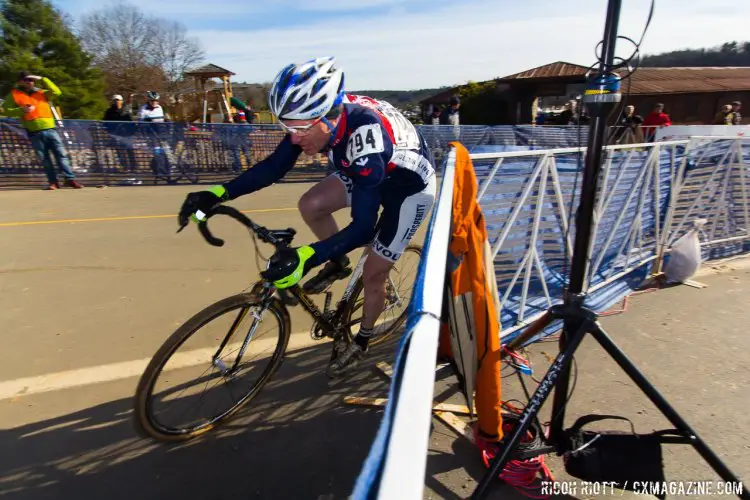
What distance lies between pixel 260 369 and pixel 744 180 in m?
6.24

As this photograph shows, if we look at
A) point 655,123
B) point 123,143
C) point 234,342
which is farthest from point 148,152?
point 655,123

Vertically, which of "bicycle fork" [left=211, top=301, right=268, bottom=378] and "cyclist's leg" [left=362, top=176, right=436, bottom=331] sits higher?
"cyclist's leg" [left=362, top=176, right=436, bottom=331]

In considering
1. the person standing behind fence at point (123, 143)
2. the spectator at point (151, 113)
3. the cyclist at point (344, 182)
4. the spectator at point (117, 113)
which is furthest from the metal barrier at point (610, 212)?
the spectator at point (117, 113)

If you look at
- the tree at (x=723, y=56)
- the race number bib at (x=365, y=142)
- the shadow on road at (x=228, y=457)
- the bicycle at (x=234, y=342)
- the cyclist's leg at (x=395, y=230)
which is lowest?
the shadow on road at (x=228, y=457)

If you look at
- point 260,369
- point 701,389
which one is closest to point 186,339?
point 260,369

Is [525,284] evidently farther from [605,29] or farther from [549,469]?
[605,29]

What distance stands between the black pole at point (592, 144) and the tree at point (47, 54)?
2723cm

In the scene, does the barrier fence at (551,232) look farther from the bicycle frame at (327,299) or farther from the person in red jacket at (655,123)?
the person in red jacket at (655,123)

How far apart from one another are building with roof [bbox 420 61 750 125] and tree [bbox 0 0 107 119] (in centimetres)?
2292

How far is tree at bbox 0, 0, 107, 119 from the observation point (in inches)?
923

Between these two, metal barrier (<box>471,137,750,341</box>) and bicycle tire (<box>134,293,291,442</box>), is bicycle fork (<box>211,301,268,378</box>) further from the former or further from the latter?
metal barrier (<box>471,137,750,341</box>)

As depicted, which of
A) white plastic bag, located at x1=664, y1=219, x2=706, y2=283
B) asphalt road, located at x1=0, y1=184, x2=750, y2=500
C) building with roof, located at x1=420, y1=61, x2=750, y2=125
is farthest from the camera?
building with roof, located at x1=420, y1=61, x2=750, y2=125

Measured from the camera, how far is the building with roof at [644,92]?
2822 cm

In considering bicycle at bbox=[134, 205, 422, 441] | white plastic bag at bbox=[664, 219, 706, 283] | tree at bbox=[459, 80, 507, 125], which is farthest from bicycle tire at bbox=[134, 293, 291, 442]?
tree at bbox=[459, 80, 507, 125]
